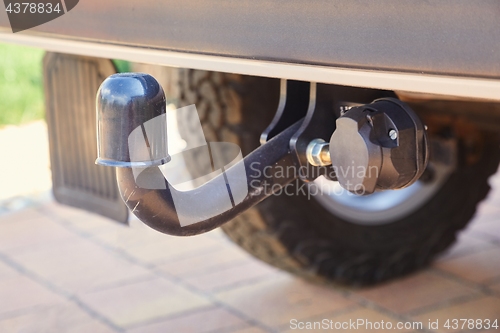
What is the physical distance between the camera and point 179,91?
159 cm

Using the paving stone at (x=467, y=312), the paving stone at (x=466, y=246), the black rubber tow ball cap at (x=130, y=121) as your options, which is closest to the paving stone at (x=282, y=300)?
the paving stone at (x=467, y=312)

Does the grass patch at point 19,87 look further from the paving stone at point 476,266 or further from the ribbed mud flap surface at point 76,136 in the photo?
the paving stone at point 476,266

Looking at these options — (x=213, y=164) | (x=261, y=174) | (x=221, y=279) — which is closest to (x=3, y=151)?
(x=221, y=279)

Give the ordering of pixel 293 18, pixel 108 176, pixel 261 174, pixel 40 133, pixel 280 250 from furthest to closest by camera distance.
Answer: pixel 40 133 → pixel 280 250 → pixel 108 176 → pixel 261 174 → pixel 293 18

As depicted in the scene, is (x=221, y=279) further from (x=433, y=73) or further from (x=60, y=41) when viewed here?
(x=433, y=73)

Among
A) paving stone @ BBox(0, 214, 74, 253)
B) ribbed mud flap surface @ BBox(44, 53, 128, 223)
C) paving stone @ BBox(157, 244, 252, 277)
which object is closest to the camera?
ribbed mud flap surface @ BBox(44, 53, 128, 223)

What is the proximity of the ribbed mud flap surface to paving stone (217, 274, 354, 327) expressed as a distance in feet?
2.08

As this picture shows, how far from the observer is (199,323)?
177cm

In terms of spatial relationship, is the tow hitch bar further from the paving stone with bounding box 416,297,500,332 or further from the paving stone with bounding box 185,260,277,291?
the paving stone with bounding box 185,260,277,291

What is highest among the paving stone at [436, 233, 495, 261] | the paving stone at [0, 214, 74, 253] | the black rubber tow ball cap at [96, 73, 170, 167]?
the black rubber tow ball cap at [96, 73, 170, 167]

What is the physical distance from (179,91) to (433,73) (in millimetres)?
933

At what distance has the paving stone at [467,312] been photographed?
177 centimetres

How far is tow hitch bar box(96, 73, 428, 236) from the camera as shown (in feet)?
2.89

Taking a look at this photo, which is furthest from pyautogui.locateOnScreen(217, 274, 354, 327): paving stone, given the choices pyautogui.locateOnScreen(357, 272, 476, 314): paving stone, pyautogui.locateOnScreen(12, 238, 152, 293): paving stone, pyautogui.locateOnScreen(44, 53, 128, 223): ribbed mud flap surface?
pyautogui.locateOnScreen(44, 53, 128, 223): ribbed mud flap surface
